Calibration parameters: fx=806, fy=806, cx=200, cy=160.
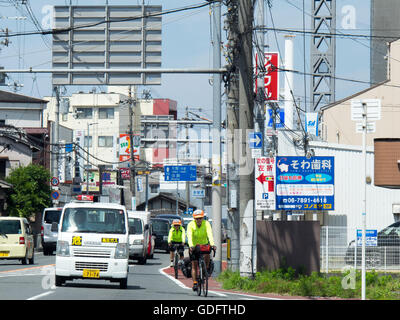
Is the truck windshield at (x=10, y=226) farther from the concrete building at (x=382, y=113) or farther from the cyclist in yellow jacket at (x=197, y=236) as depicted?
the concrete building at (x=382, y=113)

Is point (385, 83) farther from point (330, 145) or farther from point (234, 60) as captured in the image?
point (234, 60)

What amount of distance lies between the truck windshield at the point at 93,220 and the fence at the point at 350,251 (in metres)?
8.08

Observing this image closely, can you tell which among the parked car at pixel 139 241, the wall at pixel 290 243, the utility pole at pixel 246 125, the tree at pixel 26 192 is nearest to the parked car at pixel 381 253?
the wall at pixel 290 243

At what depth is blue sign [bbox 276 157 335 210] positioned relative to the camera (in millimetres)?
26359

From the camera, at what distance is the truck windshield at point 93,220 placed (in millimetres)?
19369

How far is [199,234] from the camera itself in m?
17.9

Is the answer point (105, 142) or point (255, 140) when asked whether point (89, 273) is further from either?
point (105, 142)

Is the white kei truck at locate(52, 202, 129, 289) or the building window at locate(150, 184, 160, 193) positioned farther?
the building window at locate(150, 184, 160, 193)

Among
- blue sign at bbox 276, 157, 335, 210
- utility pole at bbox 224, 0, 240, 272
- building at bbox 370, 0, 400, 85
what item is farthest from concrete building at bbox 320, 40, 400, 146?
utility pole at bbox 224, 0, 240, 272


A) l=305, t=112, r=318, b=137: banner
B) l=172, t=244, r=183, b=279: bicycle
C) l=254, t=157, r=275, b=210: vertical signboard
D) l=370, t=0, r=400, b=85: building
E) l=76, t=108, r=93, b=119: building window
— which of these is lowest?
l=172, t=244, r=183, b=279: bicycle

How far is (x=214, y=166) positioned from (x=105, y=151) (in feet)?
233

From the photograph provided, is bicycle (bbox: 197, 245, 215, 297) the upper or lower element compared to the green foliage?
upper

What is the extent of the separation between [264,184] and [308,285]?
4.60 m

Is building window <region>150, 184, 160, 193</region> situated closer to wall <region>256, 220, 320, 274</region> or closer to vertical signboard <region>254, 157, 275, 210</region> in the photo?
→ vertical signboard <region>254, 157, 275, 210</region>
